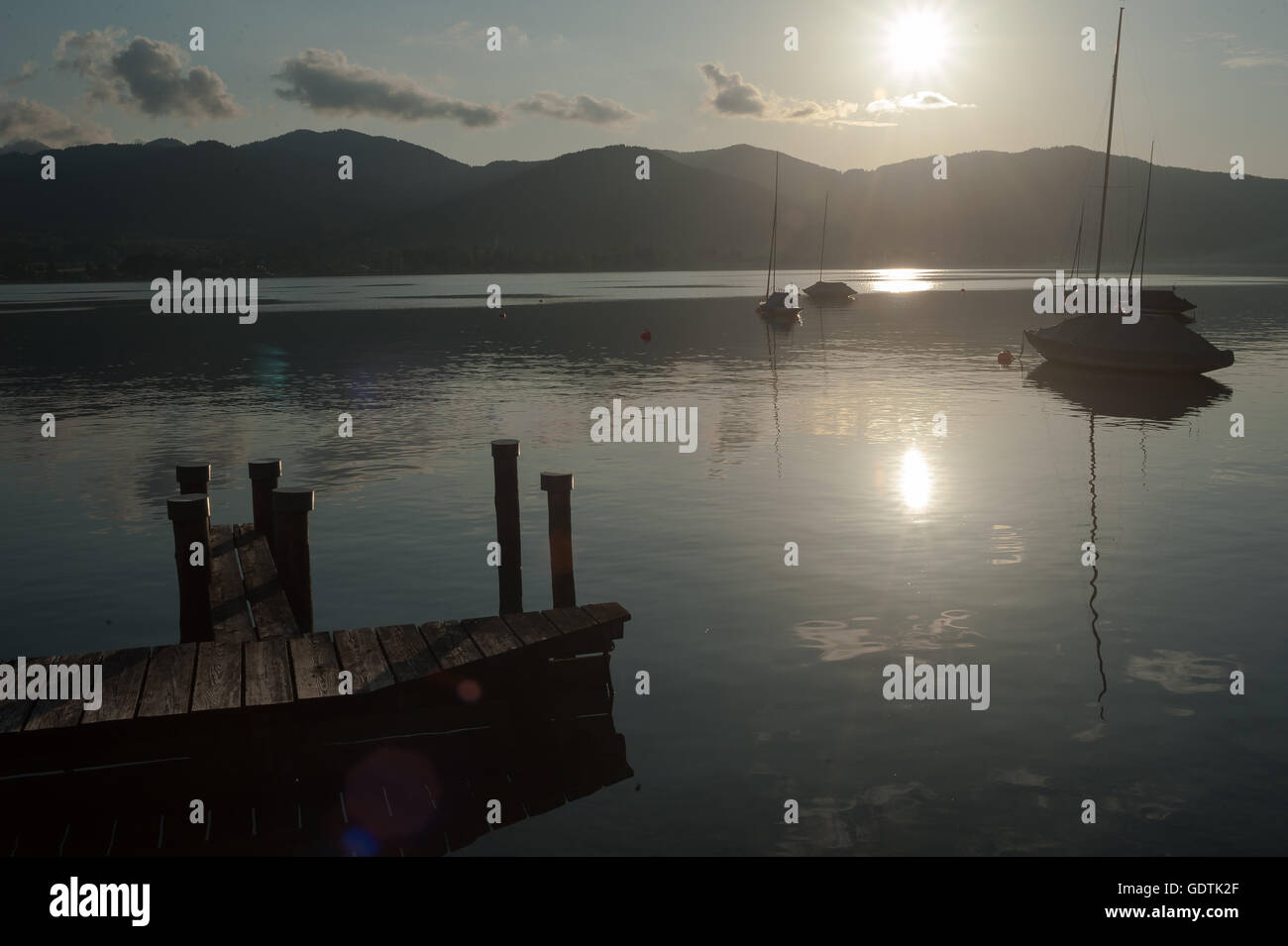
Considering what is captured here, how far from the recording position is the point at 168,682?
11195 millimetres

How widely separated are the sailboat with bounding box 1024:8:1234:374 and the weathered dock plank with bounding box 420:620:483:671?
3980 centimetres

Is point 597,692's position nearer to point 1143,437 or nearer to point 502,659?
point 502,659

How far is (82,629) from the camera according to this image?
16.1m

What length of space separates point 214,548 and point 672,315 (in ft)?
304

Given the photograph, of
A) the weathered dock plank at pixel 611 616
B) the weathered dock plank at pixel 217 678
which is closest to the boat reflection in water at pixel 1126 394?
the weathered dock plank at pixel 611 616

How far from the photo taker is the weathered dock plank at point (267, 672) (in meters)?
10.9

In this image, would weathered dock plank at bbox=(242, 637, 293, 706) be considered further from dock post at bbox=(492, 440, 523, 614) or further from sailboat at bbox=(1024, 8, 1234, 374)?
sailboat at bbox=(1024, 8, 1234, 374)

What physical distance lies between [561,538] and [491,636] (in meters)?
2.46

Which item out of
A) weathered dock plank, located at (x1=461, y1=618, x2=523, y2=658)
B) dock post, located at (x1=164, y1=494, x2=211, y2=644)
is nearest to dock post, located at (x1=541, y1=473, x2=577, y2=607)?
weathered dock plank, located at (x1=461, y1=618, x2=523, y2=658)

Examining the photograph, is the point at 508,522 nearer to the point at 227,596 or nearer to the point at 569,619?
the point at 569,619

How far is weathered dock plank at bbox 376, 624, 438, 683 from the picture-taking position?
1163cm

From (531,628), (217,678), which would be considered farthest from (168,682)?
(531,628)

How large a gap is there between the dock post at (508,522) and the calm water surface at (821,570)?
3.33ft
